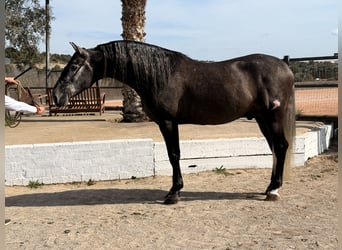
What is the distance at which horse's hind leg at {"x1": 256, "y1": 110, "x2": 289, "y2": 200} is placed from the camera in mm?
5332

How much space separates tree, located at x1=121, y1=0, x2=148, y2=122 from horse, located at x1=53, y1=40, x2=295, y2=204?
6.03 meters

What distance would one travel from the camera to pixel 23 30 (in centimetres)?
2297

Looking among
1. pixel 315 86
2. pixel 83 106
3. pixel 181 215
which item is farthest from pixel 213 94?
pixel 83 106

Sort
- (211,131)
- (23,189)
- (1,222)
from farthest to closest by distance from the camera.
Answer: (211,131), (23,189), (1,222)

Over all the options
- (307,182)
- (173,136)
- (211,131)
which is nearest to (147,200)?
(173,136)

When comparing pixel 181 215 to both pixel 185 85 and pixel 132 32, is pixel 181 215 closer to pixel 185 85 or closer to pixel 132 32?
pixel 185 85

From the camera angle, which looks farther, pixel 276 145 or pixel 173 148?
pixel 276 145

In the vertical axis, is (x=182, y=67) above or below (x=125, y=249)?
above

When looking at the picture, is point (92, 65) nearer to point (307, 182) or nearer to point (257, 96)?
point (257, 96)

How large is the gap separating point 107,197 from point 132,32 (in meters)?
6.78

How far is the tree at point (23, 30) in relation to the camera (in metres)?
22.2

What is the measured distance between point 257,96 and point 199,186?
1.65 m

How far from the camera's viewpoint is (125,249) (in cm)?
374

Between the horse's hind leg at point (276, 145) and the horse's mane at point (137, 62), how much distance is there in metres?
1.39
